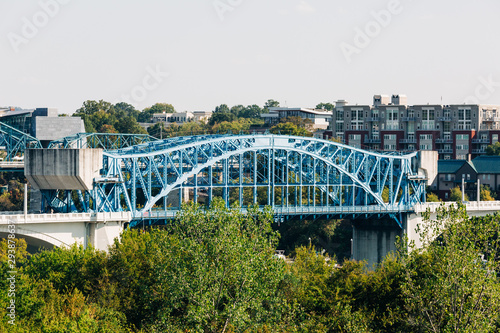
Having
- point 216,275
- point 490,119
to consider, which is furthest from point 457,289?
point 490,119

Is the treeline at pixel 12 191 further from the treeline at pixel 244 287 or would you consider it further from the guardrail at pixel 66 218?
the treeline at pixel 244 287

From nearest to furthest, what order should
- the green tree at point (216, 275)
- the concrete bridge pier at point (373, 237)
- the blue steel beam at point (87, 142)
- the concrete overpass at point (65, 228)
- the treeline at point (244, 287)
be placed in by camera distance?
the treeline at point (244, 287) → the green tree at point (216, 275) → the concrete overpass at point (65, 228) → the blue steel beam at point (87, 142) → the concrete bridge pier at point (373, 237)

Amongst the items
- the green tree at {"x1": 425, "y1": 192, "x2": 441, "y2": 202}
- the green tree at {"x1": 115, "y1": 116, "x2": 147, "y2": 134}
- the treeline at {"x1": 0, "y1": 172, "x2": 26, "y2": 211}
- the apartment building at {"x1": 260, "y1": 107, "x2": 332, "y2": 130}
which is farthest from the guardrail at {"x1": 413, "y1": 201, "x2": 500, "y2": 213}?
the green tree at {"x1": 115, "y1": 116, "x2": 147, "y2": 134}

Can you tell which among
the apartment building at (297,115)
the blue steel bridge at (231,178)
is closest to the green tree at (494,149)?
the blue steel bridge at (231,178)

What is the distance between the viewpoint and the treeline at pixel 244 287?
170 feet

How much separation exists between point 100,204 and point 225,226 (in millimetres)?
34906

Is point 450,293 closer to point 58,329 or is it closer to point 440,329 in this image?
point 440,329

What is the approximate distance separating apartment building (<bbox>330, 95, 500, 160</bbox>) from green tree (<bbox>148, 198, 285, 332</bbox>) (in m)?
97.1

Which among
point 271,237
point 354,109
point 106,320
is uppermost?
point 354,109

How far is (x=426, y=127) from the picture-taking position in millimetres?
157250

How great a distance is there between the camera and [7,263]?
6612 centimetres

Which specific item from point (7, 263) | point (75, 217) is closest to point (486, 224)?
point (7, 263)

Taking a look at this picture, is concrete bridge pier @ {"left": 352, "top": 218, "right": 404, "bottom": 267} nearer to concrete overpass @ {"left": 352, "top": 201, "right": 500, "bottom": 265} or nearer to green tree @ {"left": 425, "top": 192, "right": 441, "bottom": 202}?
concrete overpass @ {"left": 352, "top": 201, "right": 500, "bottom": 265}

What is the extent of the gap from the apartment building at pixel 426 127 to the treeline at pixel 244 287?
88.8 m
